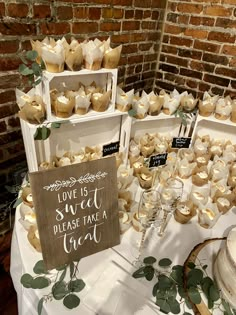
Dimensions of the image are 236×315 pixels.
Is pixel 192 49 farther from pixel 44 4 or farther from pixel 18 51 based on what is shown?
pixel 18 51

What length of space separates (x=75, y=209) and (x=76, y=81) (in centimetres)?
63

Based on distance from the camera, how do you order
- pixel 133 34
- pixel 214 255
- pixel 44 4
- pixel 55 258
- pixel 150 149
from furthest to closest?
pixel 133 34
pixel 150 149
pixel 44 4
pixel 214 255
pixel 55 258

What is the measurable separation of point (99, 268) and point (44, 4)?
4.04 ft

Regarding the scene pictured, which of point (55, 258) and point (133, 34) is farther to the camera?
point (133, 34)

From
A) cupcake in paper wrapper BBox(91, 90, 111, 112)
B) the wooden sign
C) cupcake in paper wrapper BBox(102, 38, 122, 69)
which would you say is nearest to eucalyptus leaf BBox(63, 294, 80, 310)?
the wooden sign

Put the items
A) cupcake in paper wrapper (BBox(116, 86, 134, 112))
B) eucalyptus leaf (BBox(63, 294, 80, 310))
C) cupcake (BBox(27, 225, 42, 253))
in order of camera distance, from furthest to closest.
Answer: cupcake in paper wrapper (BBox(116, 86, 134, 112)) < cupcake (BBox(27, 225, 42, 253)) < eucalyptus leaf (BBox(63, 294, 80, 310))

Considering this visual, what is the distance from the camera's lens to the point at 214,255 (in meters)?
0.88

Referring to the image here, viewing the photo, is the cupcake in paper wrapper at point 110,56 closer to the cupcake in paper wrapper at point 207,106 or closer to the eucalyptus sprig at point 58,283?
the cupcake in paper wrapper at point 207,106

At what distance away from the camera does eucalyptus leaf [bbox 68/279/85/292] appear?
74 centimetres

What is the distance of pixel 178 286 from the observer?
773mm

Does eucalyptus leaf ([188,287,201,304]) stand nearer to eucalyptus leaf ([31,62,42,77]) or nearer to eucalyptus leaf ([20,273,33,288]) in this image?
eucalyptus leaf ([20,273,33,288])

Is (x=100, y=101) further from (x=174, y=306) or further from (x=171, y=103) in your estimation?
(x=174, y=306)

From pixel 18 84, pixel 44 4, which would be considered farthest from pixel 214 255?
pixel 44 4

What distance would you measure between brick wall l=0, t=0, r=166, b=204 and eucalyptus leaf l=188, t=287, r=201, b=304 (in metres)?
1.18
